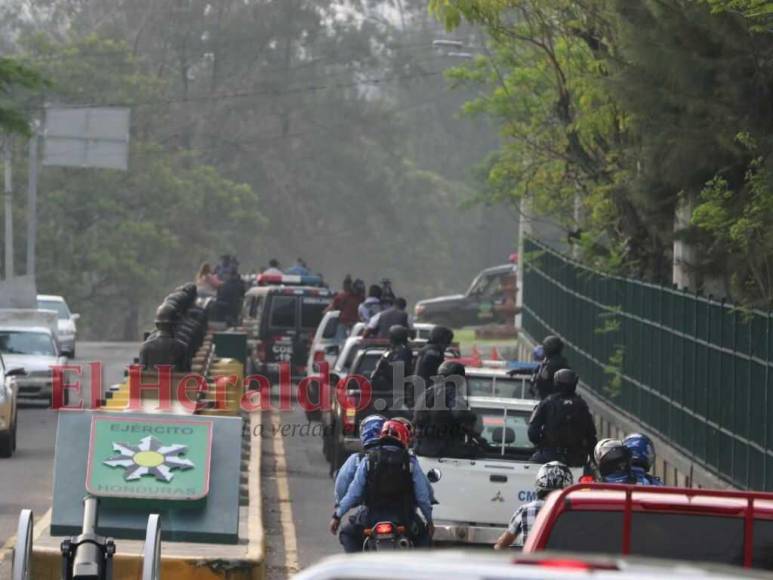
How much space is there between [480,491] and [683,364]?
592cm

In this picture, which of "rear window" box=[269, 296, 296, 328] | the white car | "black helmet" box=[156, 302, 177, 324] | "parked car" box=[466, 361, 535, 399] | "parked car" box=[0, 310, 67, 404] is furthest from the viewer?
the white car

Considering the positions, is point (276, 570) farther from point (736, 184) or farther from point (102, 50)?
point (102, 50)

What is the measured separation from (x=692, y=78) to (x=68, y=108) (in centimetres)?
4066

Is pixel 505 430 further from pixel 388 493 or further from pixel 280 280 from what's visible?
pixel 280 280

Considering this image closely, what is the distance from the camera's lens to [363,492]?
36.4 feet

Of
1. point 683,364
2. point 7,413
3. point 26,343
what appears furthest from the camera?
point 26,343

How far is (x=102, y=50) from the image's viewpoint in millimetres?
68500

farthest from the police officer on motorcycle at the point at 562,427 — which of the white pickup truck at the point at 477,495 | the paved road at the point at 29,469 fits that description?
the paved road at the point at 29,469

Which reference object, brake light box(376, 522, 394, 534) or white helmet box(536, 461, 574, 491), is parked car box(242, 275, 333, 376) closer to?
brake light box(376, 522, 394, 534)

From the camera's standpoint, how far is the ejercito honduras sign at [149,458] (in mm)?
13156

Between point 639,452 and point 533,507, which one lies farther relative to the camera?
point 639,452

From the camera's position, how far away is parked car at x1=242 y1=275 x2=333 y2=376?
3319cm

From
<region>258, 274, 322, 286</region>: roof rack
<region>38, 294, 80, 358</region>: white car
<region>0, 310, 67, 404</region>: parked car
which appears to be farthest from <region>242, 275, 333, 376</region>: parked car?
<region>38, 294, 80, 358</region>: white car

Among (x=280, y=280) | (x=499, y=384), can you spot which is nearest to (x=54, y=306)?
Answer: (x=280, y=280)
